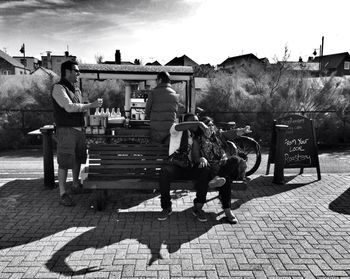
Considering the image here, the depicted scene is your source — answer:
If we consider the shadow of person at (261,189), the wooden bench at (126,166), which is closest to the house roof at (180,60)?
the shadow of person at (261,189)

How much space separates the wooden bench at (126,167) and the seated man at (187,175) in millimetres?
144

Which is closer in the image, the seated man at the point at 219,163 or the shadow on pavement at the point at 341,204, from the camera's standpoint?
the seated man at the point at 219,163

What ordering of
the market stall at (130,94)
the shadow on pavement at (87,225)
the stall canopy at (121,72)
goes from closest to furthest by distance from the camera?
the shadow on pavement at (87,225), the market stall at (130,94), the stall canopy at (121,72)

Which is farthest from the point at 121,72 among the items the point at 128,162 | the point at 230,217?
the point at 230,217

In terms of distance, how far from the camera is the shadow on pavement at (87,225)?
4.07 metres

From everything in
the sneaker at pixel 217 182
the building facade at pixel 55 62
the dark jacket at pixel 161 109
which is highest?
the building facade at pixel 55 62

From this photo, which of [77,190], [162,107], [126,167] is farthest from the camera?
[77,190]

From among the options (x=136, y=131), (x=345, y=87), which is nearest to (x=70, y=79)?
(x=136, y=131)

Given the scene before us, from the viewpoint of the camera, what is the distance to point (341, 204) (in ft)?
18.4

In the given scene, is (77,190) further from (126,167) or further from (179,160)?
(179,160)

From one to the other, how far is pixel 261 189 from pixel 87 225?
321 centimetres

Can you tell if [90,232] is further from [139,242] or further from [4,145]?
[4,145]

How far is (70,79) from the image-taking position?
17.5 feet

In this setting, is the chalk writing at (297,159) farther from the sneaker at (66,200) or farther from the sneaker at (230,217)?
the sneaker at (66,200)
